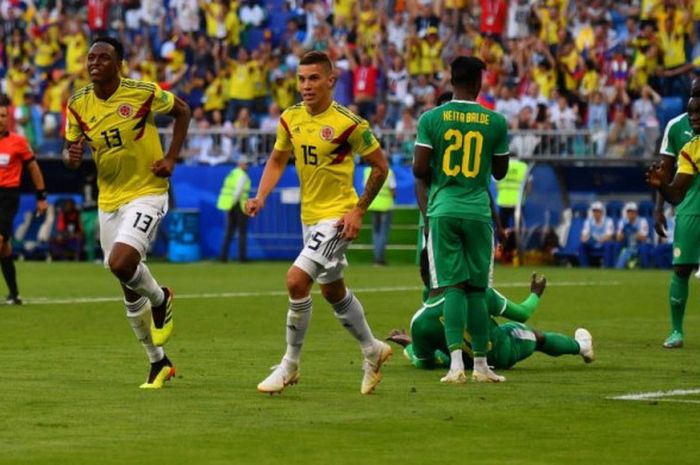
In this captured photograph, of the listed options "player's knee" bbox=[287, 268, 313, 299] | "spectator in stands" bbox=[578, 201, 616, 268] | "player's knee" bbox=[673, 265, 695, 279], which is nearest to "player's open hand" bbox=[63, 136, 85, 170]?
"player's knee" bbox=[287, 268, 313, 299]

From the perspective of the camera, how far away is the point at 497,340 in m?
12.9

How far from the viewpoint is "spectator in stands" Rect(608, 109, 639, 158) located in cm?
3209

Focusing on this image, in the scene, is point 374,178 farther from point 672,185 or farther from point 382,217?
point 382,217

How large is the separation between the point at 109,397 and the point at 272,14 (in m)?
29.9

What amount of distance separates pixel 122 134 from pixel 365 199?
2.00m

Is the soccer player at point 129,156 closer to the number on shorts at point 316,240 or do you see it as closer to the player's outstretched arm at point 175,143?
the player's outstretched arm at point 175,143

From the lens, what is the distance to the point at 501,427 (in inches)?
383

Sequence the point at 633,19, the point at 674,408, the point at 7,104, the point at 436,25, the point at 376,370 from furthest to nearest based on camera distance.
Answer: the point at 436,25
the point at 633,19
the point at 7,104
the point at 376,370
the point at 674,408

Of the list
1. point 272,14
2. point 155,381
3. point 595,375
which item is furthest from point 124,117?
point 272,14

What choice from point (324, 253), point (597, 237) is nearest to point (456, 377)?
point (324, 253)

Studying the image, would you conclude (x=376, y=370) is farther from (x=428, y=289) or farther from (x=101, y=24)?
(x=101, y=24)

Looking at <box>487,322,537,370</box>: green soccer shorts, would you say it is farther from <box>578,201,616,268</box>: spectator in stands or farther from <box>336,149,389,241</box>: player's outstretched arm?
<box>578,201,616,268</box>: spectator in stands

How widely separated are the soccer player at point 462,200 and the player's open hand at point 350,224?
969 mm

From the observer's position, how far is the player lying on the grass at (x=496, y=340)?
42.1 feet
